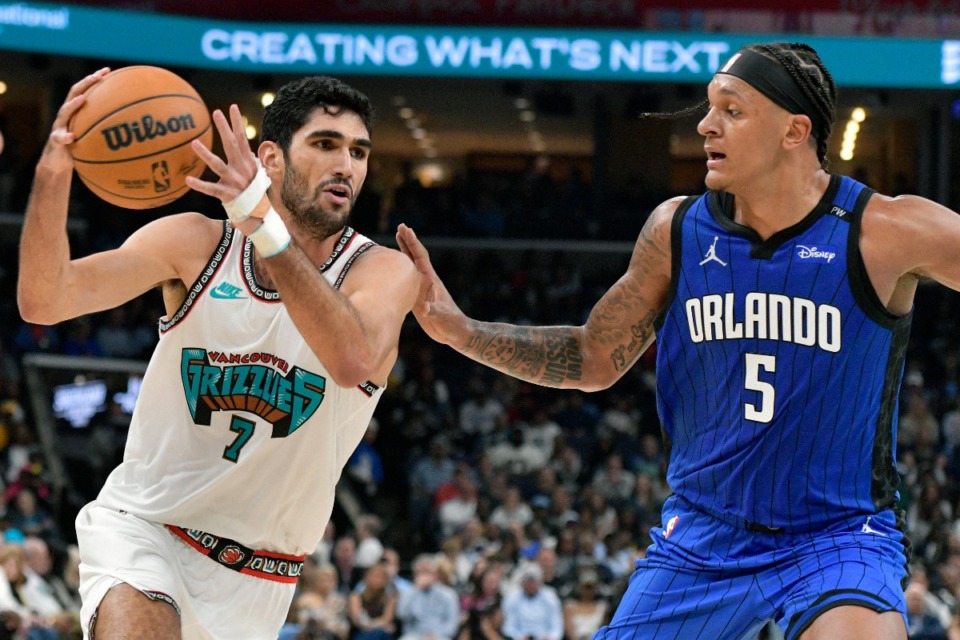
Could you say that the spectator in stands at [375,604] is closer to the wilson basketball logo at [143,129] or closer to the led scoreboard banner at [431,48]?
the led scoreboard banner at [431,48]

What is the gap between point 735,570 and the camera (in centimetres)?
423

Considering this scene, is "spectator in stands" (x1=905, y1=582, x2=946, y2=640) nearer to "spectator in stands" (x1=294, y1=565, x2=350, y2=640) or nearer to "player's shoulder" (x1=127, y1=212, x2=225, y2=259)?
"spectator in stands" (x1=294, y1=565, x2=350, y2=640)

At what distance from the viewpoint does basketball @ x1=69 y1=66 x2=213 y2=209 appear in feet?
15.1

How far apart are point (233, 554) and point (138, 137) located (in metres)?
1.42

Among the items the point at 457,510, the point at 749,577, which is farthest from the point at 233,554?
the point at 457,510

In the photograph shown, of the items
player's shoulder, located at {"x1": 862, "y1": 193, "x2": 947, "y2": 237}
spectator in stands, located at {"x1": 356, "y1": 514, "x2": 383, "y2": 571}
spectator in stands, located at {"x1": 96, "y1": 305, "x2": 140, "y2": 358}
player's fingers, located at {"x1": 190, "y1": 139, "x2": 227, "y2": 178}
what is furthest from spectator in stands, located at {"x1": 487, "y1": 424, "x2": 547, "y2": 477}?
player's fingers, located at {"x1": 190, "y1": 139, "x2": 227, "y2": 178}

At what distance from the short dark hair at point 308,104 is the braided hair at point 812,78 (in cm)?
132

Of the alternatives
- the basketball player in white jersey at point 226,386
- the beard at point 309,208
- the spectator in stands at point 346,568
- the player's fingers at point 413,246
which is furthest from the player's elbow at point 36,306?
the spectator in stands at point 346,568

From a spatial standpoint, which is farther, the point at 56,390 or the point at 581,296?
the point at 581,296

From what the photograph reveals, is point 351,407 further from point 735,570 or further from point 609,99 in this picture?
point 609,99

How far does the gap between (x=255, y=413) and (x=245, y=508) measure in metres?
0.32

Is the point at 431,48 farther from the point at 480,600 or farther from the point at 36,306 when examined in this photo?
the point at 36,306

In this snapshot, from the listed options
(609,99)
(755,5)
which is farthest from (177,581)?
(609,99)

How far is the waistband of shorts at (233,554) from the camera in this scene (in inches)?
179
